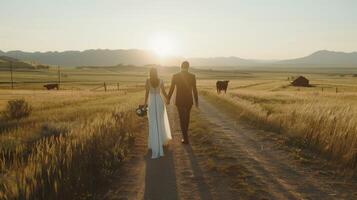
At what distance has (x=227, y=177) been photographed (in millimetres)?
8875

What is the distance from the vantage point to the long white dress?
11.4m

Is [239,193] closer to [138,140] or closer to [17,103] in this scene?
[138,140]

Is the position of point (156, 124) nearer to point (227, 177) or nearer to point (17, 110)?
point (227, 177)

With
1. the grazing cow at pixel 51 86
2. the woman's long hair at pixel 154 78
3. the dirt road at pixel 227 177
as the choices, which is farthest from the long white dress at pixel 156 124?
the grazing cow at pixel 51 86

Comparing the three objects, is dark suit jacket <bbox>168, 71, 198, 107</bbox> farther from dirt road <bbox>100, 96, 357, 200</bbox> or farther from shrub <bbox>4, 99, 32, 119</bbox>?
shrub <bbox>4, 99, 32, 119</bbox>

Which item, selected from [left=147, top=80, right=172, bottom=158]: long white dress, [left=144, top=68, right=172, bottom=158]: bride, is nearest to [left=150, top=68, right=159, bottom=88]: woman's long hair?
[left=144, top=68, right=172, bottom=158]: bride

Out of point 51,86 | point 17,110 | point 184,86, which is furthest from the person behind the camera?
point 51,86

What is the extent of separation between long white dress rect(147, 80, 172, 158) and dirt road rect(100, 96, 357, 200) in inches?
13.7

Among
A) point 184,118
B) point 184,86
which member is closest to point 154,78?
point 184,86

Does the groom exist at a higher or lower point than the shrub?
higher

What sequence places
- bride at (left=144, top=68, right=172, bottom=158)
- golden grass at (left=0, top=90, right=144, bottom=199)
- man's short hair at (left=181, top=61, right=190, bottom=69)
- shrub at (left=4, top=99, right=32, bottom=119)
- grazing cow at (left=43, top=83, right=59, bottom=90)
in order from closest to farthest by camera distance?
golden grass at (left=0, top=90, right=144, bottom=199), bride at (left=144, top=68, right=172, bottom=158), man's short hair at (left=181, top=61, right=190, bottom=69), shrub at (left=4, top=99, right=32, bottom=119), grazing cow at (left=43, top=83, right=59, bottom=90)

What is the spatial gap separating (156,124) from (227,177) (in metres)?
3.57

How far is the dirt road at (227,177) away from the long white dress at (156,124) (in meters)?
0.35

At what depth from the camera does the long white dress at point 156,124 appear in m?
11.4
